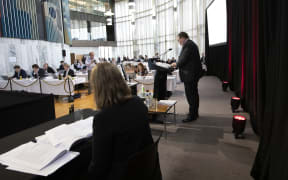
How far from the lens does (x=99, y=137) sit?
3.19 ft

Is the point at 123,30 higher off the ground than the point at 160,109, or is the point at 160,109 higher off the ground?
the point at 123,30

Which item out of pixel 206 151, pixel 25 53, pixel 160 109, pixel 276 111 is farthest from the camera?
pixel 25 53

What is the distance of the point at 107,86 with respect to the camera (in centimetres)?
111

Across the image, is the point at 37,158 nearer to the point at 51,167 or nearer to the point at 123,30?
the point at 51,167

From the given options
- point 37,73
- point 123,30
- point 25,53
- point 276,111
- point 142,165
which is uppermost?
point 123,30

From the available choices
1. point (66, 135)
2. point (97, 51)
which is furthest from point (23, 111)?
point (97, 51)

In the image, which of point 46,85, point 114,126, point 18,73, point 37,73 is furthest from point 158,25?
point 114,126

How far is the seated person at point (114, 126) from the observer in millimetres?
982

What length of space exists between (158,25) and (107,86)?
648 inches

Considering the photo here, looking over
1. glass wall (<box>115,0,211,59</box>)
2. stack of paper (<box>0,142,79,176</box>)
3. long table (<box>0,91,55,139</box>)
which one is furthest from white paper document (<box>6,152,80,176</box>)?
glass wall (<box>115,0,211,59</box>)

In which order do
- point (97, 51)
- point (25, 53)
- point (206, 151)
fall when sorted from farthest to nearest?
1. point (97, 51)
2. point (25, 53)
3. point (206, 151)

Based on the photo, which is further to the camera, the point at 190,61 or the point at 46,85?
the point at 46,85

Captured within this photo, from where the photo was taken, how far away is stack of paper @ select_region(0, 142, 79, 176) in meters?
0.89

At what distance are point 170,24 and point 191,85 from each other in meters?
12.7
